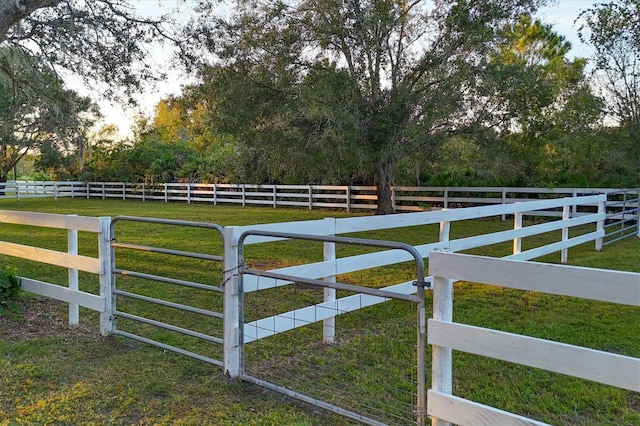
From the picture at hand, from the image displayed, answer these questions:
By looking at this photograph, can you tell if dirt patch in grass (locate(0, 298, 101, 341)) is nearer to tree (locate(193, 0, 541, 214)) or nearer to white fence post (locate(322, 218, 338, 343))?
white fence post (locate(322, 218, 338, 343))

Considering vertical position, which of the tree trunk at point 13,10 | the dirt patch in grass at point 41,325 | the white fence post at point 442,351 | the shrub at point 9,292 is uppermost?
the tree trunk at point 13,10

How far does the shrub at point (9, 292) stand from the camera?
5.34 m

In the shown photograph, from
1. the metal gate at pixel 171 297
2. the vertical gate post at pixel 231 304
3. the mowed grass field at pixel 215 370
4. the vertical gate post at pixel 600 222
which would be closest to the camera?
the mowed grass field at pixel 215 370

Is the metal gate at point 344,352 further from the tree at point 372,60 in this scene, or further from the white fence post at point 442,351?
the tree at point 372,60

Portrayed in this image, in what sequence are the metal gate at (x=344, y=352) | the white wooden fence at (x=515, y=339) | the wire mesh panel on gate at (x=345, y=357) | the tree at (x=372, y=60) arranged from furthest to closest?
the tree at (x=372, y=60) < the wire mesh panel on gate at (x=345, y=357) < the metal gate at (x=344, y=352) < the white wooden fence at (x=515, y=339)

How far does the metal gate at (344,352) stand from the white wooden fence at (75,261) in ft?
4.66

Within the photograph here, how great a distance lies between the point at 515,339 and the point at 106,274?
3.68 metres

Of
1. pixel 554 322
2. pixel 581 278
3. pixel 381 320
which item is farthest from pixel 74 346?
pixel 554 322

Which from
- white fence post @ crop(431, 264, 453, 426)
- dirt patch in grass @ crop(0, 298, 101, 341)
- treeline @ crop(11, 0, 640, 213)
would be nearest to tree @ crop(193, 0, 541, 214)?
treeline @ crop(11, 0, 640, 213)

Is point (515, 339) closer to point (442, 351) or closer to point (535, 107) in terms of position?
point (442, 351)

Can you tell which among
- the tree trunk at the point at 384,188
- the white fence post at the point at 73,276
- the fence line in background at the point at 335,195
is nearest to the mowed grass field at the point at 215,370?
the white fence post at the point at 73,276

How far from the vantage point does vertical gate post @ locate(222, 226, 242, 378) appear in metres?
3.69

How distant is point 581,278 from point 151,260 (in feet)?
25.7

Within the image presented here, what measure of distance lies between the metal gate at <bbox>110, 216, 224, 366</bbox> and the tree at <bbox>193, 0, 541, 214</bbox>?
16.7 feet
